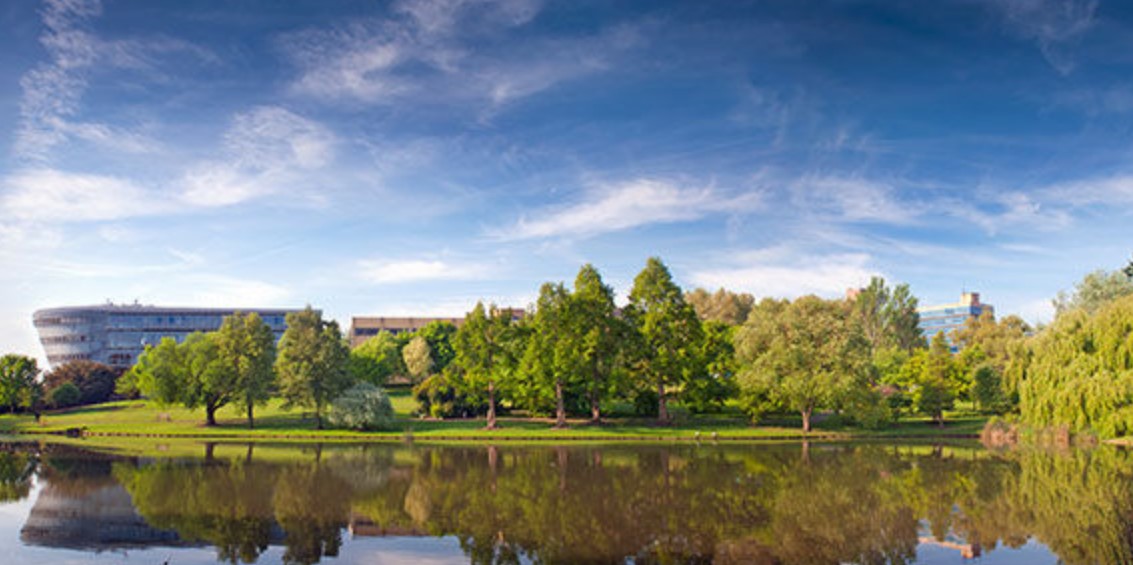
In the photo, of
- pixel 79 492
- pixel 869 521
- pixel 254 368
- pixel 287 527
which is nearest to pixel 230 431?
pixel 254 368

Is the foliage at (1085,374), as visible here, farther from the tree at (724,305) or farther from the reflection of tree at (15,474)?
the tree at (724,305)

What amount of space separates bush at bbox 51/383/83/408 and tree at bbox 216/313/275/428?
35920mm

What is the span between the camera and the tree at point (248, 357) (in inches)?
2667

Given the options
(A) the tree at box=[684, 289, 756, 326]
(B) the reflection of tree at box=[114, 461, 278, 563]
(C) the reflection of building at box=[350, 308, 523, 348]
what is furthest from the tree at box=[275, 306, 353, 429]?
(C) the reflection of building at box=[350, 308, 523, 348]

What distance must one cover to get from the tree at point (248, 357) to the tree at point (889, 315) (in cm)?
9628

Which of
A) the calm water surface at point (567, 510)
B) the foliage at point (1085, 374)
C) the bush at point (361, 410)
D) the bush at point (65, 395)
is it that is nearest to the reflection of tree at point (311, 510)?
the calm water surface at point (567, 510)

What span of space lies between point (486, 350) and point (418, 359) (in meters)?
35.4

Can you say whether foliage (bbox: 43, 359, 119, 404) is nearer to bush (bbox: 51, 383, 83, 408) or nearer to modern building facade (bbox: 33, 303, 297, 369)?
bush (bbox: 51, 383, 83, 408)

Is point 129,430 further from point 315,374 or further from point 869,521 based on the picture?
point 869,521

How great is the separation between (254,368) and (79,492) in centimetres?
3811

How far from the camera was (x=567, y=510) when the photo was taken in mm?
26484

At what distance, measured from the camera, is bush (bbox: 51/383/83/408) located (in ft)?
300

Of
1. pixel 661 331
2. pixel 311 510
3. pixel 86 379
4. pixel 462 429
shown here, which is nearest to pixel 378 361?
pixel 86 379

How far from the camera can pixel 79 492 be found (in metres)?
31.0
